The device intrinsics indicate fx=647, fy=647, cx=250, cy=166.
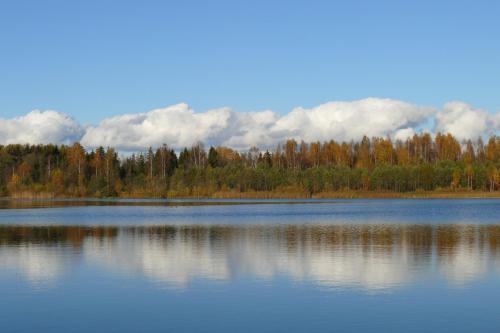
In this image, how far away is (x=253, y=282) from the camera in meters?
28.1

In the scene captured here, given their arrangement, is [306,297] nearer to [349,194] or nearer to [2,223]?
[2,223]

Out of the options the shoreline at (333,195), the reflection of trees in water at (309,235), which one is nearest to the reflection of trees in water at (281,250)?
the reflection of trees in water at (309,235)

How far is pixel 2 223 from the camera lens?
224 feet

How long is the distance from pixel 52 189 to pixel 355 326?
163 m

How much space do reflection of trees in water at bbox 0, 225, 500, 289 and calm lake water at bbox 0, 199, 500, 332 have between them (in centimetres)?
10

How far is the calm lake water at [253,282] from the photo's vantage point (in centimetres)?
2083

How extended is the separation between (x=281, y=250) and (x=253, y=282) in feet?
38.0

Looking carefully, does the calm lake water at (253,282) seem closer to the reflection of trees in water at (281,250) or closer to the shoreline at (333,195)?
the reflection of trees in water at (281,250)

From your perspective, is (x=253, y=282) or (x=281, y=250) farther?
(x=281, y=250)

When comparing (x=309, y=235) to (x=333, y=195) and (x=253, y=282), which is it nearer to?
(x=253, y=282)

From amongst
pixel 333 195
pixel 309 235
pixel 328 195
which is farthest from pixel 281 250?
pixel 328 195

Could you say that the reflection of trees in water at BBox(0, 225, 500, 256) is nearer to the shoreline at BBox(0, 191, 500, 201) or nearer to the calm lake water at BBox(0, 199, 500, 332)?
the calm lake water at BBox(0, 199, 500, 332)

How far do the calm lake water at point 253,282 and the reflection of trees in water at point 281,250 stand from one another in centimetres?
10

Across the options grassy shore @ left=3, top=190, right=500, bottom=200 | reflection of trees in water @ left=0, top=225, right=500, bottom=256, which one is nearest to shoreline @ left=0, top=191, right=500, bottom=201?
grassy shore @ left=3, top=190, right=500, bottom=200
